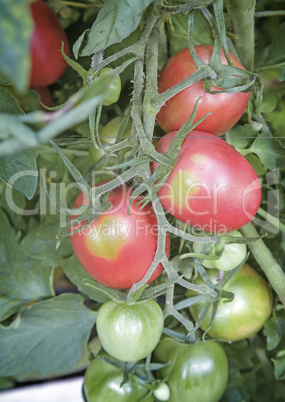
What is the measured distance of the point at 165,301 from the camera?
0.37 metres

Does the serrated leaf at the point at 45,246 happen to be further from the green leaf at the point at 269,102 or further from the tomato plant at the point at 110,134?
the green leaf at the point at 269,102

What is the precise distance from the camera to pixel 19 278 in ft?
1.59

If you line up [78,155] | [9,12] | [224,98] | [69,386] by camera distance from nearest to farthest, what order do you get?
[9,12] < [224,98] < [78,155] < [69,386]

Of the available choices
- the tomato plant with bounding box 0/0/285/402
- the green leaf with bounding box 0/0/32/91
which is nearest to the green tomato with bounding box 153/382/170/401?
the tomato plant with bounding box 0/0/285/402

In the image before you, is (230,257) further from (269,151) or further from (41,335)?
(41,335)

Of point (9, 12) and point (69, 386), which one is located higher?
point (9, 12)

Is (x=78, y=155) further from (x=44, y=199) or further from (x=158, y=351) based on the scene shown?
(x=158, y=351)

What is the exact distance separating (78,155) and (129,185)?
4.3 inches

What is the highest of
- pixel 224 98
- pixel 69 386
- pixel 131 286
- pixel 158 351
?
pixel 224 98

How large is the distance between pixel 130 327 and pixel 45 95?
0.64 feet

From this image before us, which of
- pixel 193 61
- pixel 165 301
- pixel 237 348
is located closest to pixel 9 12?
pixel 193 61

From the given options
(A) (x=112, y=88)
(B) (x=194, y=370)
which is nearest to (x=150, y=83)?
(A) (x=112, y=88)

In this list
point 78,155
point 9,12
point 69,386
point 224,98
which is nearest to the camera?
point 9,12

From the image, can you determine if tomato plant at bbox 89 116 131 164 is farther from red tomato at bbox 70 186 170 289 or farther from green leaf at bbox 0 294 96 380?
green leaf at bbox 0 294 96 380
